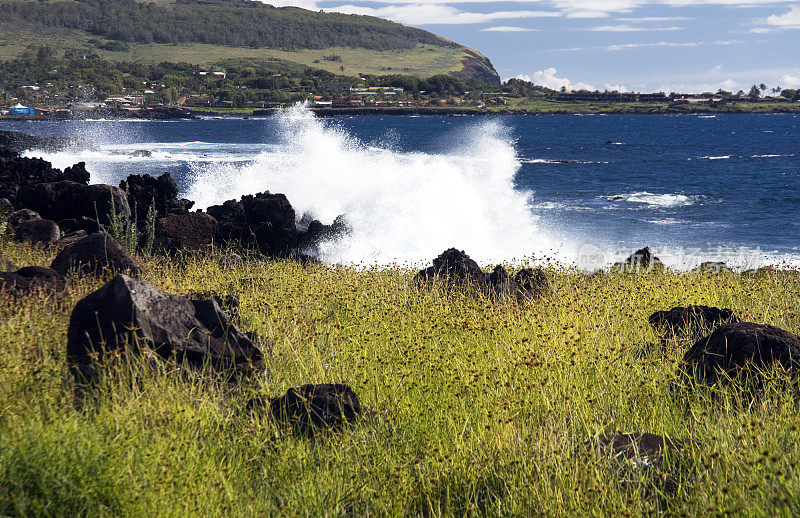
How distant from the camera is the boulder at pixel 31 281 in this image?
7876mm

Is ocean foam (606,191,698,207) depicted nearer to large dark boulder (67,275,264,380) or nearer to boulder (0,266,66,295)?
boulder (0,266,66,295)

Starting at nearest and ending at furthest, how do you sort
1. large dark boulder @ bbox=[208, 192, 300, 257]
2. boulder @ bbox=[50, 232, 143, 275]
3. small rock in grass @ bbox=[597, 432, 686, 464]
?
1. small rock in grass @ bbox=[597, 432, 686, 464]
2. boulder @ bbox=[50, 232, 143, 275]
3. large dark boulder @ bbox=[208, 192, 300, 257]

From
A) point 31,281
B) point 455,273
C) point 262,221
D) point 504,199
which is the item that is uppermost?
point 31,281

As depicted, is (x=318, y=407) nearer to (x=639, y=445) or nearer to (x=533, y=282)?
(x=639, y=445)

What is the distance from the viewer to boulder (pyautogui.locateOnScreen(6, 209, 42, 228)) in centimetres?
1394

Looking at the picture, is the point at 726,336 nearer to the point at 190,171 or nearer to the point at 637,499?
the point at 637,499

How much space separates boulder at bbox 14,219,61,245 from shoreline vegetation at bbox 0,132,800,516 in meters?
4.02

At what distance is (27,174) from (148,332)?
1582 centimetres

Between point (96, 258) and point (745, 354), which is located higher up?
point (745, 354)

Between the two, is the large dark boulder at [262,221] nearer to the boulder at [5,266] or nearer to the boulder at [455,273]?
the boulder at [455,273]

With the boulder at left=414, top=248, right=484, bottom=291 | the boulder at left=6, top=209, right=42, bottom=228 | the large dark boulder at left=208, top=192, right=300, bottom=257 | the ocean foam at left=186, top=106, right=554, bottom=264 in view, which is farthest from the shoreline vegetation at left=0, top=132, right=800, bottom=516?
the ocean foam at left=186, top=106, right=554, bottom=264

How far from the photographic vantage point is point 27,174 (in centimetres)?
1902

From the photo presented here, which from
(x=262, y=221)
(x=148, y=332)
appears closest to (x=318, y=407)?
(x=148, y=332)

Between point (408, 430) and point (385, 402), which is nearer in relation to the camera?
point (408, 430)
